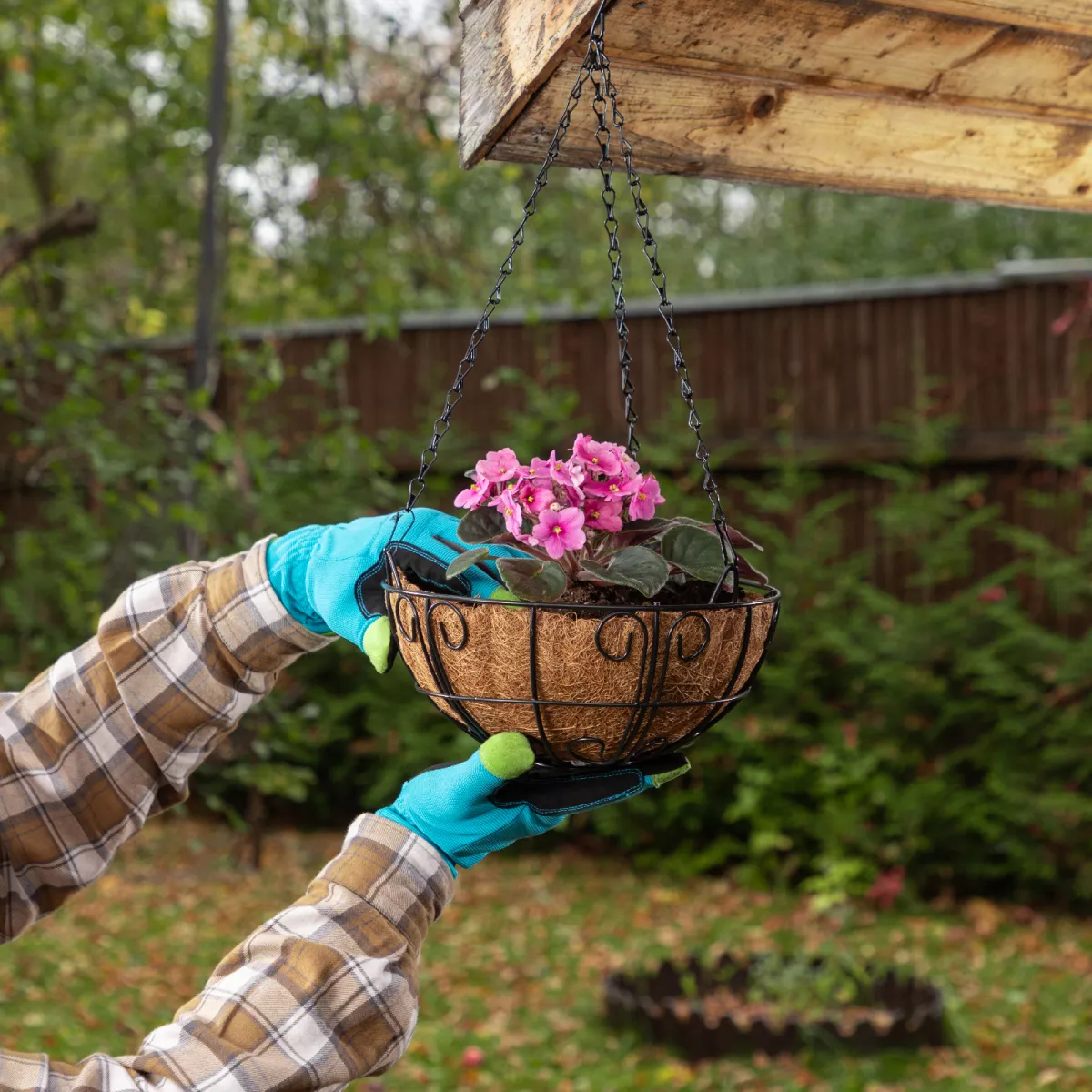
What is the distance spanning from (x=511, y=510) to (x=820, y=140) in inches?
28.9

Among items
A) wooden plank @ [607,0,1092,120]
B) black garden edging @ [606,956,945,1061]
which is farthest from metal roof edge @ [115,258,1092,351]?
wooden plank @ [607,0,1092,120]

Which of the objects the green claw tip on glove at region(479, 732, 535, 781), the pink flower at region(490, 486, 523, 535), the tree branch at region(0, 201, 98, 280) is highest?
the tree branch at region(0, 201, 98, 280)

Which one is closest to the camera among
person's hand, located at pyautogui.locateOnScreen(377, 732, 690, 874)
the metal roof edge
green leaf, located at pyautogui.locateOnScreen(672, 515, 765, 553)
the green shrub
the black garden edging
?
person's hand, located at pyautogui.locateOnScreen(377, 732, 690, 874)

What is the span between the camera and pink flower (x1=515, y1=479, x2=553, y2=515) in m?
1.23

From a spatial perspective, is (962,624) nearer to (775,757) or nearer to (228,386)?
(775,757)

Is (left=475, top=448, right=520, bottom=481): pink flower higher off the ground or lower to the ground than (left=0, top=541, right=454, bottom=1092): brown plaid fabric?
higher

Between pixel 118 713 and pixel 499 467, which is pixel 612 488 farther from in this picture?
pixel 118 713

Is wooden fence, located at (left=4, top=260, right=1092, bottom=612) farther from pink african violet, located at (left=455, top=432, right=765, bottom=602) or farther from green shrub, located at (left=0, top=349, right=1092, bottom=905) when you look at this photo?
pink african violet, located at (left=455, top=432, right=765, bottom=602)

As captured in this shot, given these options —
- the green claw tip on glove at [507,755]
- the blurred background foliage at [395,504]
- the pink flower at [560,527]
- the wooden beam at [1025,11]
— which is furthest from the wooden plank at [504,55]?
the blurred background foliage at [395,504]

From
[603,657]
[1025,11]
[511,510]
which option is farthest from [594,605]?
[1025,11]

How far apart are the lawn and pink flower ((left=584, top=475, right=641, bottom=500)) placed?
2524 millimetres

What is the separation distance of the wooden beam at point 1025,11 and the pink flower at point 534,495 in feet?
2.10

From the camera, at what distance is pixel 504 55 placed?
137cm

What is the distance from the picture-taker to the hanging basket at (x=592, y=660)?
3.69 ft
